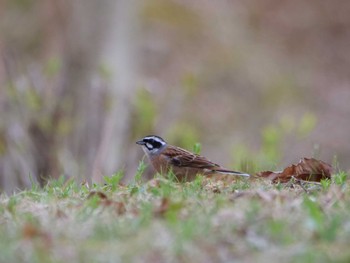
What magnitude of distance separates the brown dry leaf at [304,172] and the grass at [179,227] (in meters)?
0.76

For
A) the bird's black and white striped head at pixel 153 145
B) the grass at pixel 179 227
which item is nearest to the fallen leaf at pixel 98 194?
the grass at pixel 179 227

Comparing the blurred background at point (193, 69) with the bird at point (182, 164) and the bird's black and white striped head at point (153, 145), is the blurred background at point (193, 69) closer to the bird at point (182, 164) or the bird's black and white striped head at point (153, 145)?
the bird's black and white striped head at point (153, 145)

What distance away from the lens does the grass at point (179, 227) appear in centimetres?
526

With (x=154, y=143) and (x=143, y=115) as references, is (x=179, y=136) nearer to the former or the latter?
(x=143, y=115)

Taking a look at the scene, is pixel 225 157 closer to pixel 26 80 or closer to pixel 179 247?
pixel 26 80

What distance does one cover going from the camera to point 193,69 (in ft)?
80.6

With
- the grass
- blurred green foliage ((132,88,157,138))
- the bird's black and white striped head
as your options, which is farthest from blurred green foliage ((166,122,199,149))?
the grass


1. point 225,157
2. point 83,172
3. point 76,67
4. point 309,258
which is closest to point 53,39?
point 76,67

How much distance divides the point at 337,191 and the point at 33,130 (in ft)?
27.3

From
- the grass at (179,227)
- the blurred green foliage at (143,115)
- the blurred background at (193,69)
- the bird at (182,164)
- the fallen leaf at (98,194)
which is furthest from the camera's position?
the blurred background at (193,69)

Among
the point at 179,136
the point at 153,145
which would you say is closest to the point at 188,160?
the point at 153,145

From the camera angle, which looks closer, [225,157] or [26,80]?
[26,80]

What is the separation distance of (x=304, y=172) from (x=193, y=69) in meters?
16.7

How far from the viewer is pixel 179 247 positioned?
5.28 m
